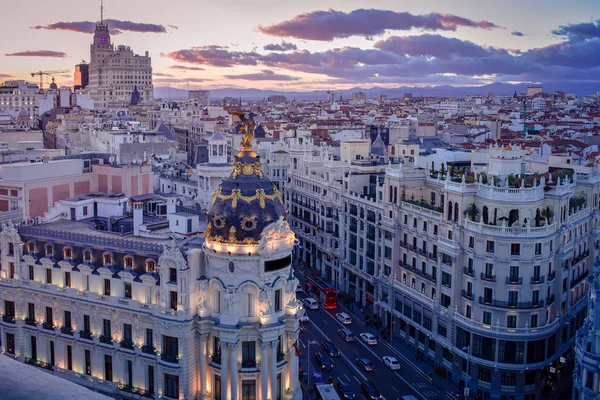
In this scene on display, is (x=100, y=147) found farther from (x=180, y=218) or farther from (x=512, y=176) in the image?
(x=512, y=176)

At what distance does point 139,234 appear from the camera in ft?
242

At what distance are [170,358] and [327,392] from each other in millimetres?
17330

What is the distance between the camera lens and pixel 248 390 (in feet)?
203

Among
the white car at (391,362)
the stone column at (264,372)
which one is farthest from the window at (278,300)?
the white car at (391,362)

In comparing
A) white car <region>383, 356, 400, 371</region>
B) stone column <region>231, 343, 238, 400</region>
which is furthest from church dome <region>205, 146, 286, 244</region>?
white car <region>383, 356, 400, 371</region>

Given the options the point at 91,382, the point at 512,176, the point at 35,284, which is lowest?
the point at 91,382

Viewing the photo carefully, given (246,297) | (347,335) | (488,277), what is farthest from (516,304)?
(246,297)

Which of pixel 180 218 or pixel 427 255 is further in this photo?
pixel 427 255

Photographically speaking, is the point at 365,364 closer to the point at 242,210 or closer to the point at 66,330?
the point at 242,210

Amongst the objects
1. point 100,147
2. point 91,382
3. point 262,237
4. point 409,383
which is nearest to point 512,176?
point 409,383

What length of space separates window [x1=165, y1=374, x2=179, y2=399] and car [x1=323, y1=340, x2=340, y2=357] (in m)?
27.3

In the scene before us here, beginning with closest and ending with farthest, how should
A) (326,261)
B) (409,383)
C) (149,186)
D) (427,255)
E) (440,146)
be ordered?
(409,383) < (427,255) < (149,186) < (326,261) < (440,146)

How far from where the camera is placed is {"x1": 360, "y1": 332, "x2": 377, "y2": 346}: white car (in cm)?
9056

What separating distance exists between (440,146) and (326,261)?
54.7 m
